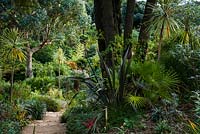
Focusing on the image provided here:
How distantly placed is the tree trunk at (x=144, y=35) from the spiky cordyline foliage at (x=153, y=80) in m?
1.17

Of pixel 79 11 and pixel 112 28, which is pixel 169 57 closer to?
pixel 112 28

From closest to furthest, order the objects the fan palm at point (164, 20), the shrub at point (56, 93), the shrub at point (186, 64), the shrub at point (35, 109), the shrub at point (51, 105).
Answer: the shrub at point (186, 64) → the fan palm at point (164, 20) → the shrub at point (35, 109) → the shrub at point (51, 105) → the shrub at point (56, 93)

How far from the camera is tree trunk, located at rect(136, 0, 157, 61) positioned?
7926 millimetres

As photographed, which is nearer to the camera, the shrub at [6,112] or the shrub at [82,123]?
the shrub at [82,123]

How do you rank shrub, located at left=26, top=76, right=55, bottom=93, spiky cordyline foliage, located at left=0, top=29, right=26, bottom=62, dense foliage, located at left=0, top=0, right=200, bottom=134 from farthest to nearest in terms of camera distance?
shrub, located at left=26, top=76, right=55, bottom=93 → spiky cordyline foliage, located at left=0, top=29, right=26, bottom=62 → dense foliage, located at left=0, top=0, right=200, bottom=134

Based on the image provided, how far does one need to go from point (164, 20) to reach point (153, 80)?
1699 millimetres

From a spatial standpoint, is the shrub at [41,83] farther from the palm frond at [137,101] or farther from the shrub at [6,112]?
the palm frond at [137,101]

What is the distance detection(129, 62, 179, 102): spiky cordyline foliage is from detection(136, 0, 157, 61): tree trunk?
3.84 feet

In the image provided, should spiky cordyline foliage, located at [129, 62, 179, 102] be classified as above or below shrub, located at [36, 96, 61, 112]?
above

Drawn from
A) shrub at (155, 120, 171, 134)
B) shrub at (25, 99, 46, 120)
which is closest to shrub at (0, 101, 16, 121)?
shrub at (25, 99, 46, 120)

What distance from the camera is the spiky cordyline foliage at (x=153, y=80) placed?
6.33 metres

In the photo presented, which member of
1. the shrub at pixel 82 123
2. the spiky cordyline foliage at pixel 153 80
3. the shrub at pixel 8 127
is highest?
the spiky cordyline foliage at pixel 153 80

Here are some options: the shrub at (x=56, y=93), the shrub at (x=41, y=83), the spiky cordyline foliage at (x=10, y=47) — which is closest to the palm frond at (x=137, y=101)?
the spiky cordyline foliage at (x=10, y=47)

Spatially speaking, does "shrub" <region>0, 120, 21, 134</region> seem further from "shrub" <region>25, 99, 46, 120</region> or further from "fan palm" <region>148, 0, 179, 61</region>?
"fan palm" <region>148, 0, 179, 61</region>
